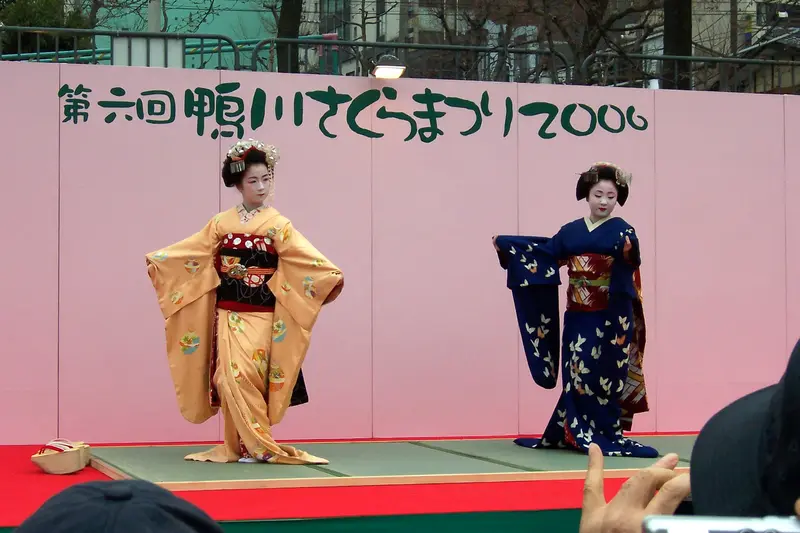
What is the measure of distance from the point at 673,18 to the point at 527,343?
16.8 feet

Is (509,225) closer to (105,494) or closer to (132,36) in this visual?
(132,36)

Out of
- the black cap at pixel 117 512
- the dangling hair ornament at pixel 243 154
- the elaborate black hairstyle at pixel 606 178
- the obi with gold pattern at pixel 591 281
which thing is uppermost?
the dangling hair ornament at pixel 243 154

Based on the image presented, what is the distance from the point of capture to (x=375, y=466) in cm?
446

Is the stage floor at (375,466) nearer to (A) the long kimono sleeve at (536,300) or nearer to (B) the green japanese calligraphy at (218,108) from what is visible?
(A) the long kimono sleeve at (536,300)

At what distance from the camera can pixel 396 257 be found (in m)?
6.23

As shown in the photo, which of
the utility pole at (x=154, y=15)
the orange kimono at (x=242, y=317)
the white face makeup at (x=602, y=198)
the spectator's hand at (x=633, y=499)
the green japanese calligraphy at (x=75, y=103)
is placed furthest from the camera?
the utility pole at (x=154, y=15)

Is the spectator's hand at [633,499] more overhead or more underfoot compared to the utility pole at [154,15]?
more underfoot

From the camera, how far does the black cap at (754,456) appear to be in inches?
31.9

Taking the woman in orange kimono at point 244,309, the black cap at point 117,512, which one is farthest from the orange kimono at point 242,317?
the black cap at point 117,512

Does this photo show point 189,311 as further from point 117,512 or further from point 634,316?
point 117,512

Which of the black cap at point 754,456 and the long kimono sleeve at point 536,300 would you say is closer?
the black cap at point 754,456

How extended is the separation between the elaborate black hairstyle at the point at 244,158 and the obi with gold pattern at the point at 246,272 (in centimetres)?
28

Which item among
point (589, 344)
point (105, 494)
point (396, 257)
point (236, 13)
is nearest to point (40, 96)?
point (396, 257)

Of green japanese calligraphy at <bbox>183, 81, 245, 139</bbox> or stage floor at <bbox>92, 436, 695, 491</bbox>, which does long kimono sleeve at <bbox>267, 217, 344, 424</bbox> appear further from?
green japanese calligraphy at <bbox>183, 81, 245, 139</bbox>
